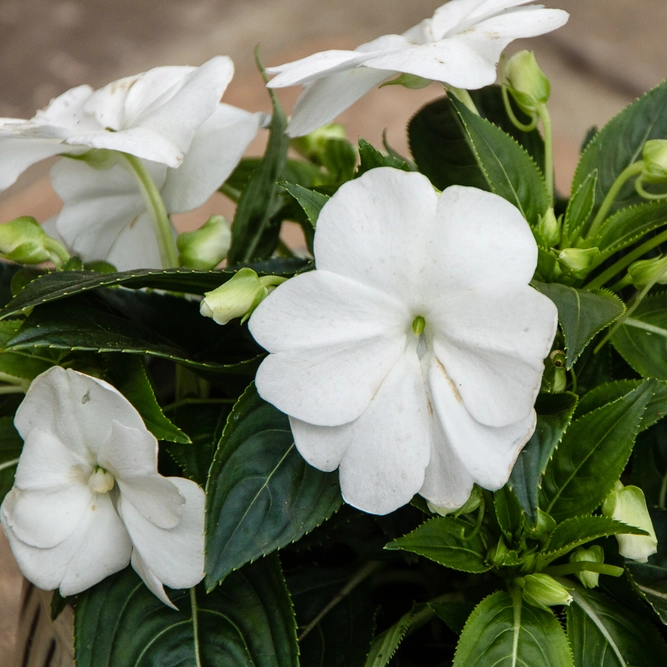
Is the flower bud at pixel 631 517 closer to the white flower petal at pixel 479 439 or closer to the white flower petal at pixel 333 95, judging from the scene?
the white flower petal at pixel 479 439

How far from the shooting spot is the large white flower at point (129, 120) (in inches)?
17.8

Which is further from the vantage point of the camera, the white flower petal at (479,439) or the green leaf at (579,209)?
the green leaf at (579,209)

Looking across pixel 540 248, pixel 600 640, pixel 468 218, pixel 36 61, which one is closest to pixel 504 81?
pixel 540 248

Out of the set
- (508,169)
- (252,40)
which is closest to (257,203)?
(508,169)

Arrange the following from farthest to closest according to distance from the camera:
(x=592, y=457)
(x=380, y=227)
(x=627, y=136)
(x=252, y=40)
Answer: (x=252, y=40) < (x=627, y=136) < (x=592, y=457) < (x=380, y=227)

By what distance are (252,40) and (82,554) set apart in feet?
5.07

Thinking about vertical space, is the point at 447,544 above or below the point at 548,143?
below

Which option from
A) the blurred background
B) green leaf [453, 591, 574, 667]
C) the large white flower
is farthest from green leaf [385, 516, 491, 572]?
the blurred background

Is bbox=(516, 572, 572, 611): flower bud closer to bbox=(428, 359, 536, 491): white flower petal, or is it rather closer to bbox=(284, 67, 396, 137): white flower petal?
bbox=(428, 359, 536, 491): white flower petal

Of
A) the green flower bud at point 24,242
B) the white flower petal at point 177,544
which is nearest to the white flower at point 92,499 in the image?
the white flower petal at point 177,544

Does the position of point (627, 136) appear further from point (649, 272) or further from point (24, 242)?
point (24, 242)

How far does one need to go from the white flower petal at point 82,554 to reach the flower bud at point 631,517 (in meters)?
0.26

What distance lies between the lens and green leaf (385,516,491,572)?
451 mm

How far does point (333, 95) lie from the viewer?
0.48 metres
